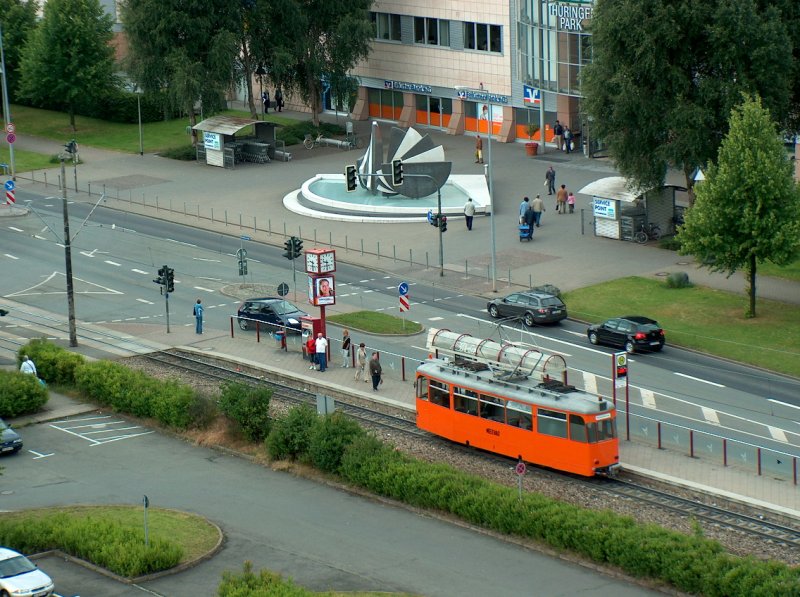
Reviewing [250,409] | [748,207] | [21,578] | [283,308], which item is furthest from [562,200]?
[21,578]

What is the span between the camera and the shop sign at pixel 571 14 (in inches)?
3305

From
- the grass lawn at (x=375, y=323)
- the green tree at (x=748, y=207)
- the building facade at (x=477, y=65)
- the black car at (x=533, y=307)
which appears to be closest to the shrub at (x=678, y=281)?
the green tree at (x=748, y=207)

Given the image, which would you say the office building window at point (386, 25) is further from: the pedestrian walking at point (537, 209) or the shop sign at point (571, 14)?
the pedestrian walking at point (537, 209)

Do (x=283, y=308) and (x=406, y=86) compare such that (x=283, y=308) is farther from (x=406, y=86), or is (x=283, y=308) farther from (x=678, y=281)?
(x=406, y=86)

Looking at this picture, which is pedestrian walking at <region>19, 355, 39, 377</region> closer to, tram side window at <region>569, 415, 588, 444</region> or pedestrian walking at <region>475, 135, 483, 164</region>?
tram side window at <region>569, 415, 588, 444</region>

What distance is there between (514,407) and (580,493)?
340 centimetres

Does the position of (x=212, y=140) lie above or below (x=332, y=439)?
above

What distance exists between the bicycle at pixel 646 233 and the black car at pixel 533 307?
13380 mm

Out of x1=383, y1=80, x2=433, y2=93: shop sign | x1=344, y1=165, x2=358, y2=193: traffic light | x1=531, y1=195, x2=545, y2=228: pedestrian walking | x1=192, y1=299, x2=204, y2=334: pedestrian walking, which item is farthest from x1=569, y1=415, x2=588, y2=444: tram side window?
x1=383, y1=80, x2=433, y2=93: shop sign

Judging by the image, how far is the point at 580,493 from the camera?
38.7 meters

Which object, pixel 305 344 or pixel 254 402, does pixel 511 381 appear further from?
pixel 305 344

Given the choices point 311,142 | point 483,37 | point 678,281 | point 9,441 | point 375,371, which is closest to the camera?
point 9,441

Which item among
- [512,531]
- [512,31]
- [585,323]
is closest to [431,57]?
[512,31]

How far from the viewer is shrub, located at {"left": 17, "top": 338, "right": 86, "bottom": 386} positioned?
50344mm
